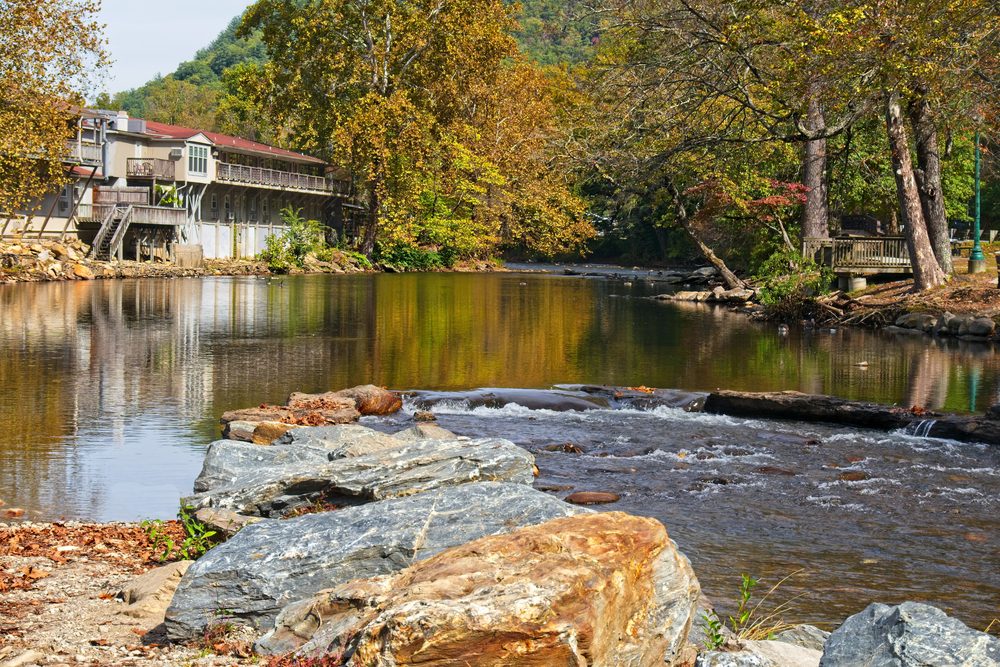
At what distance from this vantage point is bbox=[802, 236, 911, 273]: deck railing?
3350 centimetres

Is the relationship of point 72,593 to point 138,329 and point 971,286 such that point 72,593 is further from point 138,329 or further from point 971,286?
point 971,286

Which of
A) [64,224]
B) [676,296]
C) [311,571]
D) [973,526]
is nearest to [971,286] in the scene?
[676,296]

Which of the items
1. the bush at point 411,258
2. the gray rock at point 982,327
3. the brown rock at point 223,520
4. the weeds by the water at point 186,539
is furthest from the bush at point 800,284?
the bush at point 411,258

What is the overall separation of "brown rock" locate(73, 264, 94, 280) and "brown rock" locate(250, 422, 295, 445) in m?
39.7

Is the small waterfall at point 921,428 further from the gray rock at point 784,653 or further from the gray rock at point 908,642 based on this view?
the gray rock at point 908,642

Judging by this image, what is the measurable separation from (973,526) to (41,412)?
39.1 ft

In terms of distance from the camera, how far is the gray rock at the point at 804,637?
584cm

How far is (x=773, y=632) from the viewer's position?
5938 millimetres

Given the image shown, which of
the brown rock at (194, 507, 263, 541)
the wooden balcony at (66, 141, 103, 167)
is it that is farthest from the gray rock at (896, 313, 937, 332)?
the wooden balcony at (66, 141, 103, 167)

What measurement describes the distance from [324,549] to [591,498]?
4.24 meters

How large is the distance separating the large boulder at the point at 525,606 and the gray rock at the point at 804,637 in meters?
1.02

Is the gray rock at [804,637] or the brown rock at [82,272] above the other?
the brown rock at [82,272]

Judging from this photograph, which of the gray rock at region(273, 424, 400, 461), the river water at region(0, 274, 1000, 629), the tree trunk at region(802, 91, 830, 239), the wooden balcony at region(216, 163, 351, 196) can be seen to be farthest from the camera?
the wooden balcony at region(216, 163, 351, 196)

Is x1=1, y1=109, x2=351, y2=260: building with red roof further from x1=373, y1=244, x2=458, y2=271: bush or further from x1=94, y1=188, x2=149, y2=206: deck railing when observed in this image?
x1=373, y1=244, x2=458, y2=271: bush
